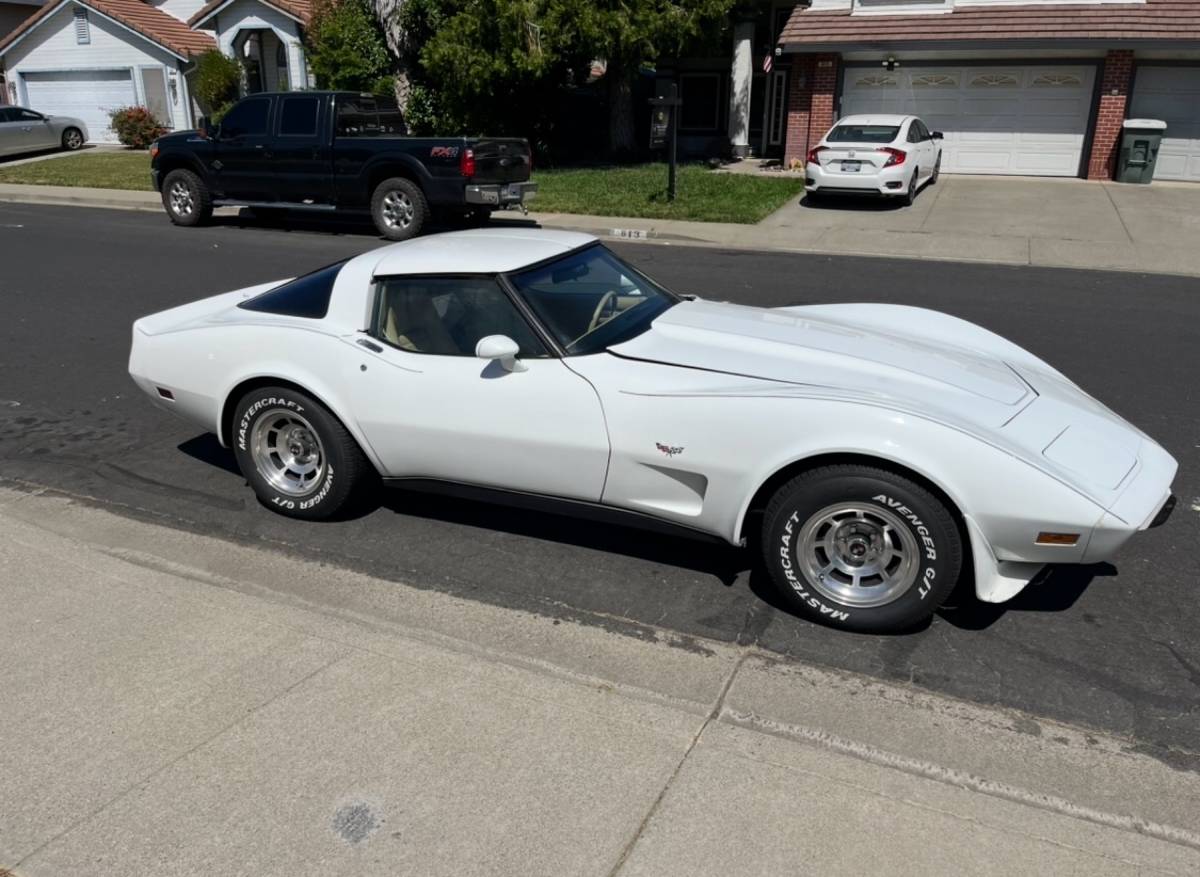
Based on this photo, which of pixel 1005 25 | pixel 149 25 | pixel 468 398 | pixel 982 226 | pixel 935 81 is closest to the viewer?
pixel 468 398

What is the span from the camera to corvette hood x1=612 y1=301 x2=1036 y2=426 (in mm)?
3744

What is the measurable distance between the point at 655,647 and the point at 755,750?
0.71m

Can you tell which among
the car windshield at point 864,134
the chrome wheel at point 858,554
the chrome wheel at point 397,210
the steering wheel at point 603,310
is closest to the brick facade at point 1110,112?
the car windshield at point 864,134

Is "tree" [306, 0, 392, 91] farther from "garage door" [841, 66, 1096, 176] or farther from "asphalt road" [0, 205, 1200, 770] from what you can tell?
"asphalt road" [0, 205, 1200, 770]

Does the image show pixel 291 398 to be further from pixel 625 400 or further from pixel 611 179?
pixel 611 179

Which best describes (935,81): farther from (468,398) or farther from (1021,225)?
(468,398)

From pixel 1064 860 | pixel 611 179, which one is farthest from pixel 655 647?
pixel 611 179

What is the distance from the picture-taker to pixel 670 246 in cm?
1393

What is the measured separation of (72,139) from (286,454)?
28674mm

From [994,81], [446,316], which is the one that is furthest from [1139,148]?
[446,316]

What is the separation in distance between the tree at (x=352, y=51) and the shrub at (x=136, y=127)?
7.36 metres

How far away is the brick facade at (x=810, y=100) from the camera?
2058 cm

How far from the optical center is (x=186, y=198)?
1539 centimetres

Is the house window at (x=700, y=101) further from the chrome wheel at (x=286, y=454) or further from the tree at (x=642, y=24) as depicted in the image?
the chrome wheel at (x=286, y=454)
